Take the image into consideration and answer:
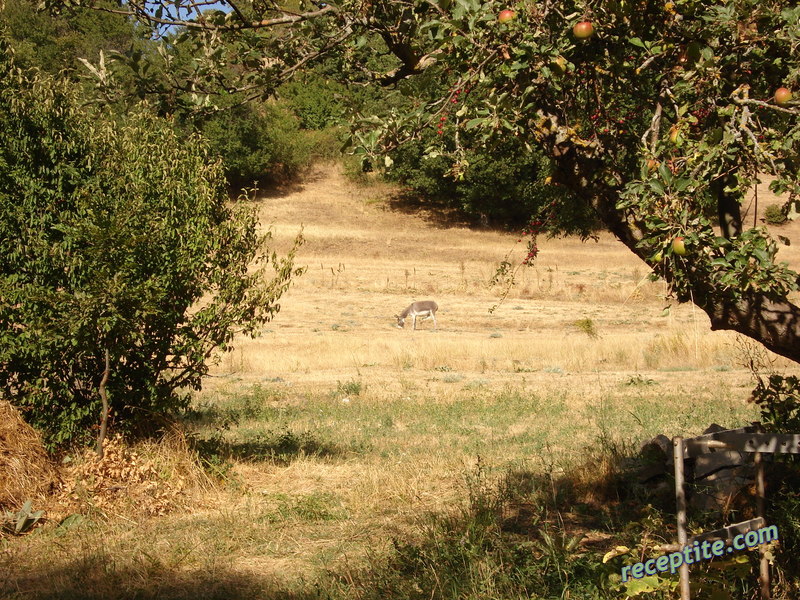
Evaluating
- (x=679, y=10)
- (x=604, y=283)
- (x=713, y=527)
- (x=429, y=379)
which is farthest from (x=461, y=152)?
(x=604, y=283)

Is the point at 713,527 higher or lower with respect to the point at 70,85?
lower

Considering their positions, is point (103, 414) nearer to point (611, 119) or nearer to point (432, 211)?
point (611, 119)

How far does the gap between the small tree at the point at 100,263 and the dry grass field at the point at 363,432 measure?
3.45ft

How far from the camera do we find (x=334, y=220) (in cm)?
5547

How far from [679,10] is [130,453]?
662cm

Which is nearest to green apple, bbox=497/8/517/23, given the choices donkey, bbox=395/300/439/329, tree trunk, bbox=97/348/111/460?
tree trunk, bbox=97/348/111/460

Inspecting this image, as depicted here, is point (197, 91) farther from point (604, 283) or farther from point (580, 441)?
point (604, 283)

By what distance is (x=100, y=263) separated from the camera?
7789 mm

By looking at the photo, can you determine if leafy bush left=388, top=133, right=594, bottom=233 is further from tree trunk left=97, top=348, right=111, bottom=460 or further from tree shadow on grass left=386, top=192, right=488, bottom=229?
tree trunk left=97, top=348, right=111, bottom=460

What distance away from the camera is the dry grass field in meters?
6.37

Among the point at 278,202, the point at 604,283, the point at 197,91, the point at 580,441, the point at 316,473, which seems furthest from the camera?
the point at 278,202

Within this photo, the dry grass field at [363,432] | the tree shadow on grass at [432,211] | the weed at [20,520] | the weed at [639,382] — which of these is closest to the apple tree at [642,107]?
the dry grass field at [363,432]

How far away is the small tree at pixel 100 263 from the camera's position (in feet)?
25.2

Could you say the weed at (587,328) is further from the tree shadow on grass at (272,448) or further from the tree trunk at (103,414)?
the tree trunk at (103,414)
